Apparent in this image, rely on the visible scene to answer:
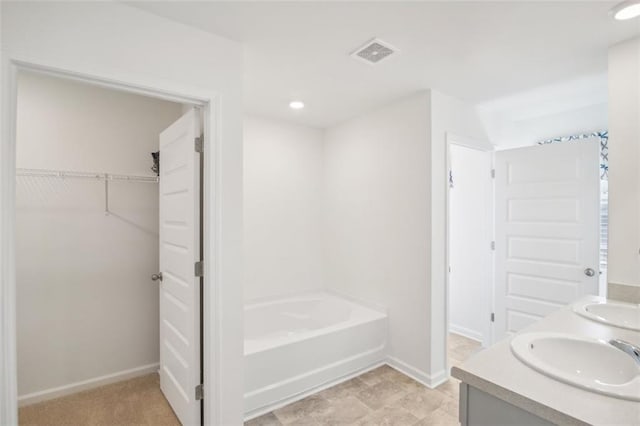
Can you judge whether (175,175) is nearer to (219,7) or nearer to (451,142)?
(219,7)

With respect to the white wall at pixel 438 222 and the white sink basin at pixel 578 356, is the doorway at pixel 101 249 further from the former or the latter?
the white wall at pixel 438 222

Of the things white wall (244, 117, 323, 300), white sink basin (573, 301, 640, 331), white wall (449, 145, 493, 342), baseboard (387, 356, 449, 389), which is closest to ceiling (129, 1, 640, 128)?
white wall (244, 117, 323, 300)

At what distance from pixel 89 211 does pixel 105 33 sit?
159 cm

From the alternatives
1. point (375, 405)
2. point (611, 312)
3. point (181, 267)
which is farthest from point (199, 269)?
point (611, 312)

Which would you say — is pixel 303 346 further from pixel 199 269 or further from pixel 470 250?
pixel 470 250

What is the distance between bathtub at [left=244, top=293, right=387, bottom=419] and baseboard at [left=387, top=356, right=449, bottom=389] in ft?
0.58

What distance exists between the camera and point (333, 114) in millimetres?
3295

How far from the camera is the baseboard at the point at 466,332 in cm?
363

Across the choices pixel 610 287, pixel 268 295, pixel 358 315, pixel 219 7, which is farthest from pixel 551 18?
pixel 268 295

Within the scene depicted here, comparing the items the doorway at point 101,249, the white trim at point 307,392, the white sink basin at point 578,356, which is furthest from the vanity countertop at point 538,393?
the white trim at point 307,392

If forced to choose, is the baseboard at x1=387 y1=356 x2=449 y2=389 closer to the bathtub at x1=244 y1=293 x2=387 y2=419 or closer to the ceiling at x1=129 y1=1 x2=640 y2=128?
the bathtub at x1=244 y1=293 x2=387 y2=419

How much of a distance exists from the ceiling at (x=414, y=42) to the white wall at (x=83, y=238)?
1246 millimetres

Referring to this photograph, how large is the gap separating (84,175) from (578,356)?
10.7 ft

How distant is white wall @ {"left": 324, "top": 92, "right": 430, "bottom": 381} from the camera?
8.81ft
